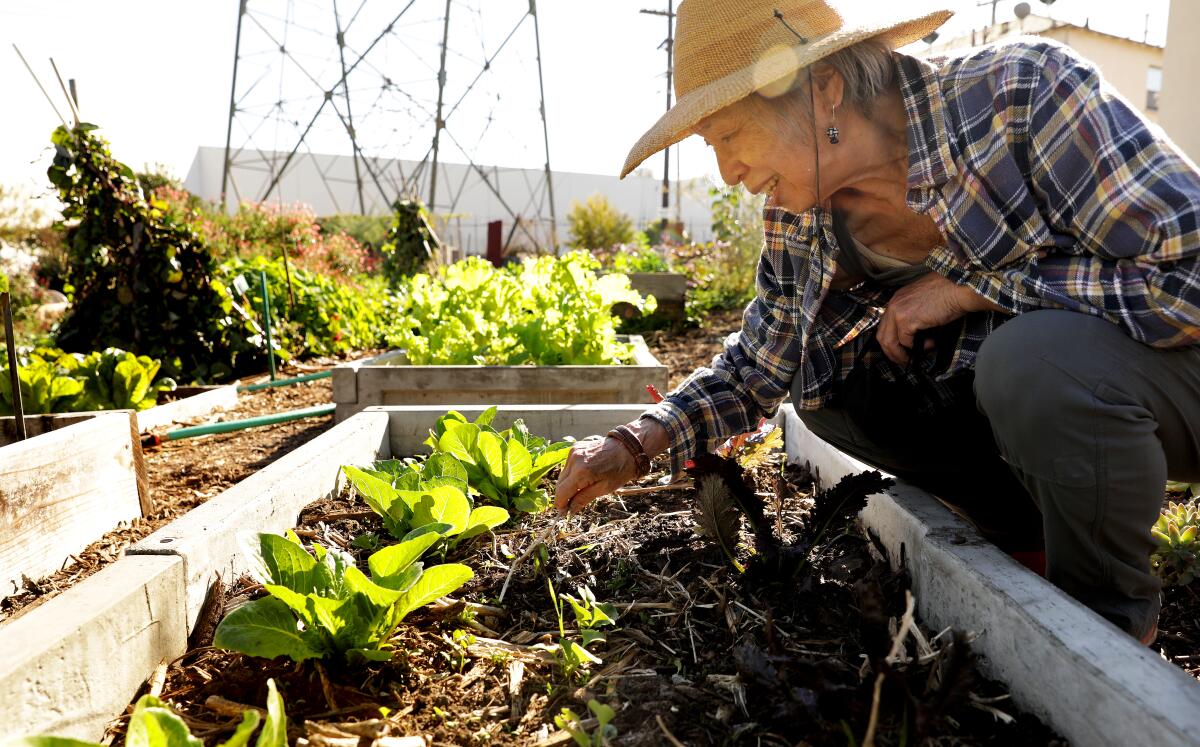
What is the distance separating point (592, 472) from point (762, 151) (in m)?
0.70

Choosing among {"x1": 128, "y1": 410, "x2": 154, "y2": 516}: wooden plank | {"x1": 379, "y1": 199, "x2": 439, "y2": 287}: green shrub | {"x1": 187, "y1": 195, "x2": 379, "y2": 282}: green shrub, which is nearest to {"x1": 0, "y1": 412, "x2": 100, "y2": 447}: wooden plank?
{"x1": 128, "y1": 410, "x2": 154, "y2": 516}: wooden plank

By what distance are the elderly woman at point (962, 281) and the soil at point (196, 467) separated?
50.9 inches

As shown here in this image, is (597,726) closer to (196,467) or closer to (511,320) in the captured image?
(196,467)

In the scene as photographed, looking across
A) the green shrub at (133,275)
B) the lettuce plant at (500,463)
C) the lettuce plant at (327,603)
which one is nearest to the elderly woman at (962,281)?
the lettuce plant at (500,463)

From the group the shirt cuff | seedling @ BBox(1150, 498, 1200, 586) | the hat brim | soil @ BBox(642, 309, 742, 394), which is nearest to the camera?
the hat brim

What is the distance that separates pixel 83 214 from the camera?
4.86 m

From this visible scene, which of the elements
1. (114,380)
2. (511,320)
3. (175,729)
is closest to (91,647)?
(175,729)

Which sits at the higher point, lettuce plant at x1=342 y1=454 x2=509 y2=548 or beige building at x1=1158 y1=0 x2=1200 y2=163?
beige building at x1=1158 y1=0 x2=1200 y2=163

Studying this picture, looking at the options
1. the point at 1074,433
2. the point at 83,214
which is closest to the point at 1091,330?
the point at 1074,433

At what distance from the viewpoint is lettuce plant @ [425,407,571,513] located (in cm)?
189

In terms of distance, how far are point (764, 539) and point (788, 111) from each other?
31.0 inches

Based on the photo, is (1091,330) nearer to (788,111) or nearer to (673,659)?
(788,111)

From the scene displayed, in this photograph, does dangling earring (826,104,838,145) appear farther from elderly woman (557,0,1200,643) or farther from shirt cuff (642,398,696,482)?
shirt cuff (642,398,696,482)

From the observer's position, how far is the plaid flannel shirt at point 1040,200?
125 centimetres
